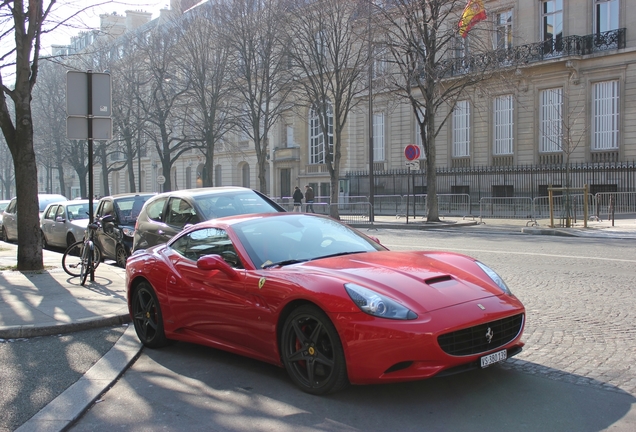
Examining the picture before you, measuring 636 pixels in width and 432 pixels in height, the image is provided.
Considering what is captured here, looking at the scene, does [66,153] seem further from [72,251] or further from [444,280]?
[444,280]

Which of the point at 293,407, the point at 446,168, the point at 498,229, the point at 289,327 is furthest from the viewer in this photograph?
the point at 446,168

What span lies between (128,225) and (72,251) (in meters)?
1.79

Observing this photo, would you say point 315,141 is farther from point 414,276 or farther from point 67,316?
point 414,276

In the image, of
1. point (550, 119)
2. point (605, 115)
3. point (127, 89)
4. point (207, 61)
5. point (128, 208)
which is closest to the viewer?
point (128, 208)

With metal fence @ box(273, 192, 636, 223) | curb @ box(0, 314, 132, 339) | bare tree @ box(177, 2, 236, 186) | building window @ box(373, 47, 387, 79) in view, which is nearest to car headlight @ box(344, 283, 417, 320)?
curb @ box(0, 314, 132, 339)

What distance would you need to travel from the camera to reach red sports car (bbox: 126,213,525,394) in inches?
168

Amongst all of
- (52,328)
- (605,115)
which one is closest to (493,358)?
(52,328)

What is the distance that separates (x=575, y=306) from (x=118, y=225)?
938 cm

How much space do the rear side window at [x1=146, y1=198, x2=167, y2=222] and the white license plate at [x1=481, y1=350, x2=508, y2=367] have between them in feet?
23.3

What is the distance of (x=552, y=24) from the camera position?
33.7 m

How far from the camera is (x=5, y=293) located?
9172 mm

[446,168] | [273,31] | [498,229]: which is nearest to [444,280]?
[498,229]

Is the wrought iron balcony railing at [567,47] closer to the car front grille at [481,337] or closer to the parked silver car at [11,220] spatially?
the parked silver car at [11,220]

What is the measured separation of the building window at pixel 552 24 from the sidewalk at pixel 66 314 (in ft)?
92.9
